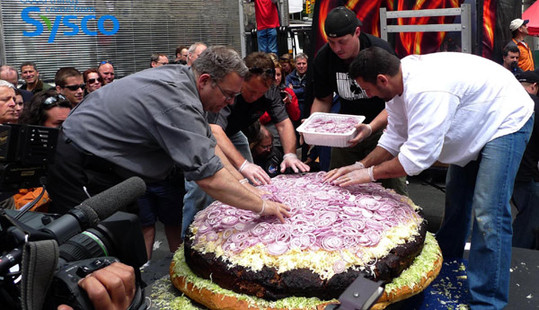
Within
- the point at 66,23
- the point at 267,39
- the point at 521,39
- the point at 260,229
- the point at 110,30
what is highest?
the point at 66,23

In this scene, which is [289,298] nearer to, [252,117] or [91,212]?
[91,212]

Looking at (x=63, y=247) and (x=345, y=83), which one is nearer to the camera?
(x=63, y=247)

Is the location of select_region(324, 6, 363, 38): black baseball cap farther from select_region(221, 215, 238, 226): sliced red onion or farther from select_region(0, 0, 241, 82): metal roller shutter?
select_region(0, 0, 241, 82): metal roller shutter

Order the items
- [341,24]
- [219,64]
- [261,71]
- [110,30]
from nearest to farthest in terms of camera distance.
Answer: [219,64], [261,71], [341,24], [110,30]

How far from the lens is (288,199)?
307cm

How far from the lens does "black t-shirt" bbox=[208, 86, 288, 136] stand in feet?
12.8

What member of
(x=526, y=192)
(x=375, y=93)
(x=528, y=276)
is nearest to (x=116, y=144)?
(x=375, y=93)

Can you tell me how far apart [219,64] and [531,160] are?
3067mm

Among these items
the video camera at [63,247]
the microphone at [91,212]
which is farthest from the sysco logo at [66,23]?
the microphone at [91,212]

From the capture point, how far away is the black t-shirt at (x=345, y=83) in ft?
13.3

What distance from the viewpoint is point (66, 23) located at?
389 inches

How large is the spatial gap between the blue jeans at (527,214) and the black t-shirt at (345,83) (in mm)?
1473

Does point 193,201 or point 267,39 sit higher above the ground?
point 267,39

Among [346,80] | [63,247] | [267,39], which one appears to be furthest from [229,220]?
[267,39]
